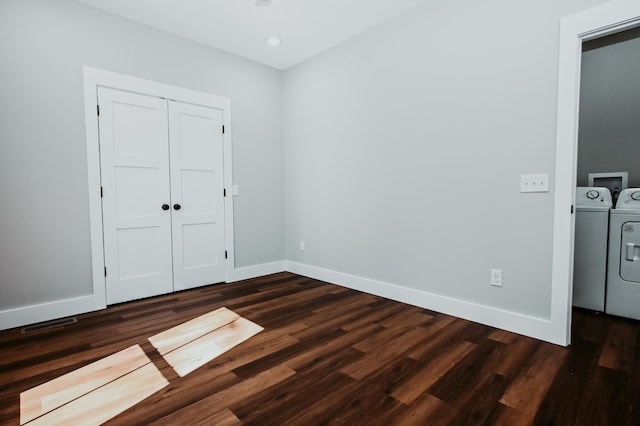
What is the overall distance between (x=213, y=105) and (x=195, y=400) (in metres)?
3.03

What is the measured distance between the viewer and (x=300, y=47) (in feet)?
11.7

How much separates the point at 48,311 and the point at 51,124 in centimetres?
158

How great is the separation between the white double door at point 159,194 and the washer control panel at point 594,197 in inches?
146

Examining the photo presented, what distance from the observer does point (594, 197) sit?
2.83 meters

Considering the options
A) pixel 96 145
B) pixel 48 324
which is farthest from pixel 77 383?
pixel 96 145

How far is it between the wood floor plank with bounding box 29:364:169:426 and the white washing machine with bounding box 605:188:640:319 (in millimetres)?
3457

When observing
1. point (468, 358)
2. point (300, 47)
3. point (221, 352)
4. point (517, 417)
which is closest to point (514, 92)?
point (468, 358)

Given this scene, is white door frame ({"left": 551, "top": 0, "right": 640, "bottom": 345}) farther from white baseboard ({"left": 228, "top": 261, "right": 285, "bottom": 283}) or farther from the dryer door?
white baseboard ({"left": 228, "top": 261, "right": 285, "bottom": 283})

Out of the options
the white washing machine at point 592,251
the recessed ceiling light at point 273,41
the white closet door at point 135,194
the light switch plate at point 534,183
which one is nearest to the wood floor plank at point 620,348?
the white washing machine at point 592,251

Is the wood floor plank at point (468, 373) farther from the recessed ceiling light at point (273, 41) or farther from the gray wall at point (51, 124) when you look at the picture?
the recessed ceiling light at point (273, 41)

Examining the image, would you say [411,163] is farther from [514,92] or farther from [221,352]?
[221,352]

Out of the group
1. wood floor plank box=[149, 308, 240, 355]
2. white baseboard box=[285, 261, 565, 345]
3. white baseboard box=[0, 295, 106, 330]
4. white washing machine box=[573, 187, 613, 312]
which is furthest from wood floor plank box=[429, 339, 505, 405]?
white baseboard box=[0, 295, 106, 330]

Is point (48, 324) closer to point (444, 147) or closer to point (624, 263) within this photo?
point (444, 147)

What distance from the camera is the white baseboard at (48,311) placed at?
8.04 ft
